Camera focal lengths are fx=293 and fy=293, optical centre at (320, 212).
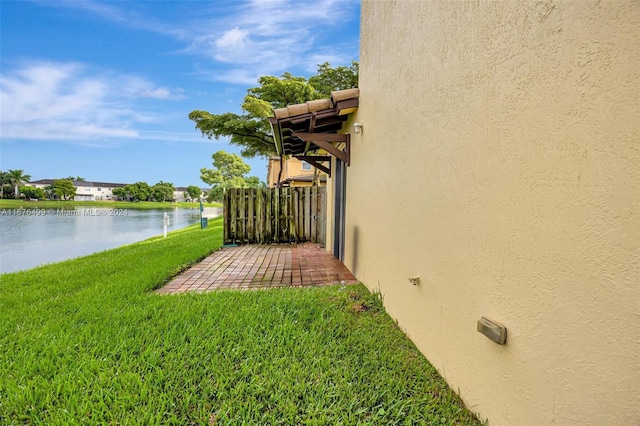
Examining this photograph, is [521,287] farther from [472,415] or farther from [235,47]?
[235,47]

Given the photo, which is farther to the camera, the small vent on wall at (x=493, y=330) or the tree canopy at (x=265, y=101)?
the tree canopy at (x=265, y=101)

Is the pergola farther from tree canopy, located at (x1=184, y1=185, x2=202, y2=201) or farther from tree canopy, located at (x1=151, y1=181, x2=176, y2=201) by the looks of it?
tree canopy, located at (x1=184, y1=185, x2=202, y2=201)

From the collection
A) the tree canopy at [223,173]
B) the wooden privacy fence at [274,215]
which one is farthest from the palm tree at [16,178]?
the wooden privacy fence at [274,215]

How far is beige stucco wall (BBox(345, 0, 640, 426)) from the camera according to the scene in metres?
1.03

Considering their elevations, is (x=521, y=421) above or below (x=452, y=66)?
below

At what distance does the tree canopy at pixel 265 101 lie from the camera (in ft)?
55.7

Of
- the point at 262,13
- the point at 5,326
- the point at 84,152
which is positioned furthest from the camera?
the point at 84,152

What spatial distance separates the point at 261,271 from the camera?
216 inches

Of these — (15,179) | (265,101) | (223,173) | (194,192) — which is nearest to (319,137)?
(265,101)

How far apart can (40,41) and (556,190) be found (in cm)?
2957

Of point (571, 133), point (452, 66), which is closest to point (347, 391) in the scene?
point (571, 133)

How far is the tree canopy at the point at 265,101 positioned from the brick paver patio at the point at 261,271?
37.3 feet

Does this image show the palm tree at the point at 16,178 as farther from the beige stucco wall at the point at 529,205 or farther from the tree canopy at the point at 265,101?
the beige stucco wall at the point at 529,205

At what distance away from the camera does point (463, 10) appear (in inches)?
80.3
